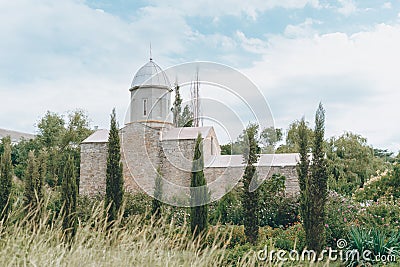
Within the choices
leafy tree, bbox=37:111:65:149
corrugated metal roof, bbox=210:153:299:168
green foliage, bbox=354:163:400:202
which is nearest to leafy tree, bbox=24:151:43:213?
corrugated metal roof, bbox=210:153:299:168

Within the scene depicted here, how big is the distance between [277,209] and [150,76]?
32.6ft

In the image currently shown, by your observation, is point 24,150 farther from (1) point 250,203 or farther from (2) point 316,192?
(2) point 316,192

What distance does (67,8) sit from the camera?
8906 mm

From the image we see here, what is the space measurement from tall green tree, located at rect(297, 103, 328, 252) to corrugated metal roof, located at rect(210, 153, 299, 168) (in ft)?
24.2

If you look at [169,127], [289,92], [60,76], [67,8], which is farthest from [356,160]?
[67,8]

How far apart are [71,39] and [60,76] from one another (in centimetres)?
275

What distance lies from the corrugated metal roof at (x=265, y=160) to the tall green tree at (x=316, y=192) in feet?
24.2

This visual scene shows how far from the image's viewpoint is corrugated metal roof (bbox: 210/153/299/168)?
16.5 meters

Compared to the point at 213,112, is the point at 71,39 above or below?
above

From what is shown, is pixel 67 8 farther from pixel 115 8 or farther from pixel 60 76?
pixel 60 76

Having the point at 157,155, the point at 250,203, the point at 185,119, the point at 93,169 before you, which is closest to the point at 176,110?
the point at 185,119

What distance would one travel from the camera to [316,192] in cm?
820

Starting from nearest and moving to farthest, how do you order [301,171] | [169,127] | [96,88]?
[301,171], [96,88], [169,127]

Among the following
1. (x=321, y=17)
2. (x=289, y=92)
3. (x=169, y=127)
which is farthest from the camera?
(x=169, y=127)
